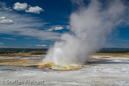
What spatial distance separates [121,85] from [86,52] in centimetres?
1500

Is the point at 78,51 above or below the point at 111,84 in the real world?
above

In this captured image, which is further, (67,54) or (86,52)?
(86,52)

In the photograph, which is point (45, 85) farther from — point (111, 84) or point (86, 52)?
point (86, 52)

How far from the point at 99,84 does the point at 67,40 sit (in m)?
13.8

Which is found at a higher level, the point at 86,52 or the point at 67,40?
the point at 67,40

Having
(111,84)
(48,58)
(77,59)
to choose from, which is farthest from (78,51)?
(111,84)

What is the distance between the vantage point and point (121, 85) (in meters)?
10.0

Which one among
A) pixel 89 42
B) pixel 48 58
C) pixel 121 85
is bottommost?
pixel 121 85

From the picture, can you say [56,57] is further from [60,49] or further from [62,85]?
[62,85]

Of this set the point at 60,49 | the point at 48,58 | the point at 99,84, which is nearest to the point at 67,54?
the point at 60,49

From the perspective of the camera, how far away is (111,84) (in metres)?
10.2

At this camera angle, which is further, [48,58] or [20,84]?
[48,58]

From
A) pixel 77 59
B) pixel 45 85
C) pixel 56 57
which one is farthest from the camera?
pixel 77 59

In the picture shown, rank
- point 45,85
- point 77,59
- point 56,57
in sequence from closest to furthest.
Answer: point 45,85
point 56,57
point 77,59
